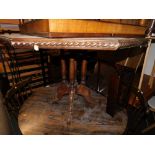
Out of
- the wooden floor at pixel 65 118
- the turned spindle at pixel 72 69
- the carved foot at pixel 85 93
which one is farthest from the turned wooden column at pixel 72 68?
the wooden floor at pixel 65 118

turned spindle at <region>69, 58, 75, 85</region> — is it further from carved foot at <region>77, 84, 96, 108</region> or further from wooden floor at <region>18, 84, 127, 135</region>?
wooden floor at <region>18, 84, 127, 135</region>

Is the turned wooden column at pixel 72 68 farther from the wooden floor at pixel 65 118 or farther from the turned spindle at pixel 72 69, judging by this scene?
the wooden floor at pixel 65 118

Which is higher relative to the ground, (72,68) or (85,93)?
(72,68)

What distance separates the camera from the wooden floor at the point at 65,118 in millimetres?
1035

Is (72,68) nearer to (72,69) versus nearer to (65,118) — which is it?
(72,69)

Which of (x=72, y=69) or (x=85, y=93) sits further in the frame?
(x=85, y=93)

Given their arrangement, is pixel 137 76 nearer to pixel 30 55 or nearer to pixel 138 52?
pixel 138 52

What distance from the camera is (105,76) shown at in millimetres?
2748

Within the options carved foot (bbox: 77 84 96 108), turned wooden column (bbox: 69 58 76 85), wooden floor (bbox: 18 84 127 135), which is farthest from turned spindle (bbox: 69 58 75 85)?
wooden floor (bbox: 18 84 127 135)

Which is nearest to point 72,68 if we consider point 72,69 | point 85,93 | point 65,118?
point 72,69

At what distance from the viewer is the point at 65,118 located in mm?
1157

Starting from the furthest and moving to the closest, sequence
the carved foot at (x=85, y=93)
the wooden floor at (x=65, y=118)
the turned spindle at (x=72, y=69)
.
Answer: the carved foot at (x=85, y=93)
the turned spindle at (x=72, y=69)
the wooden floor at (x=65, y=118)

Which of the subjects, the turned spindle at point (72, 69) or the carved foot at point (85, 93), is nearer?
the turned spindle at point (72, 69)

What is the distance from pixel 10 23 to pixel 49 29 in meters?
2.31
